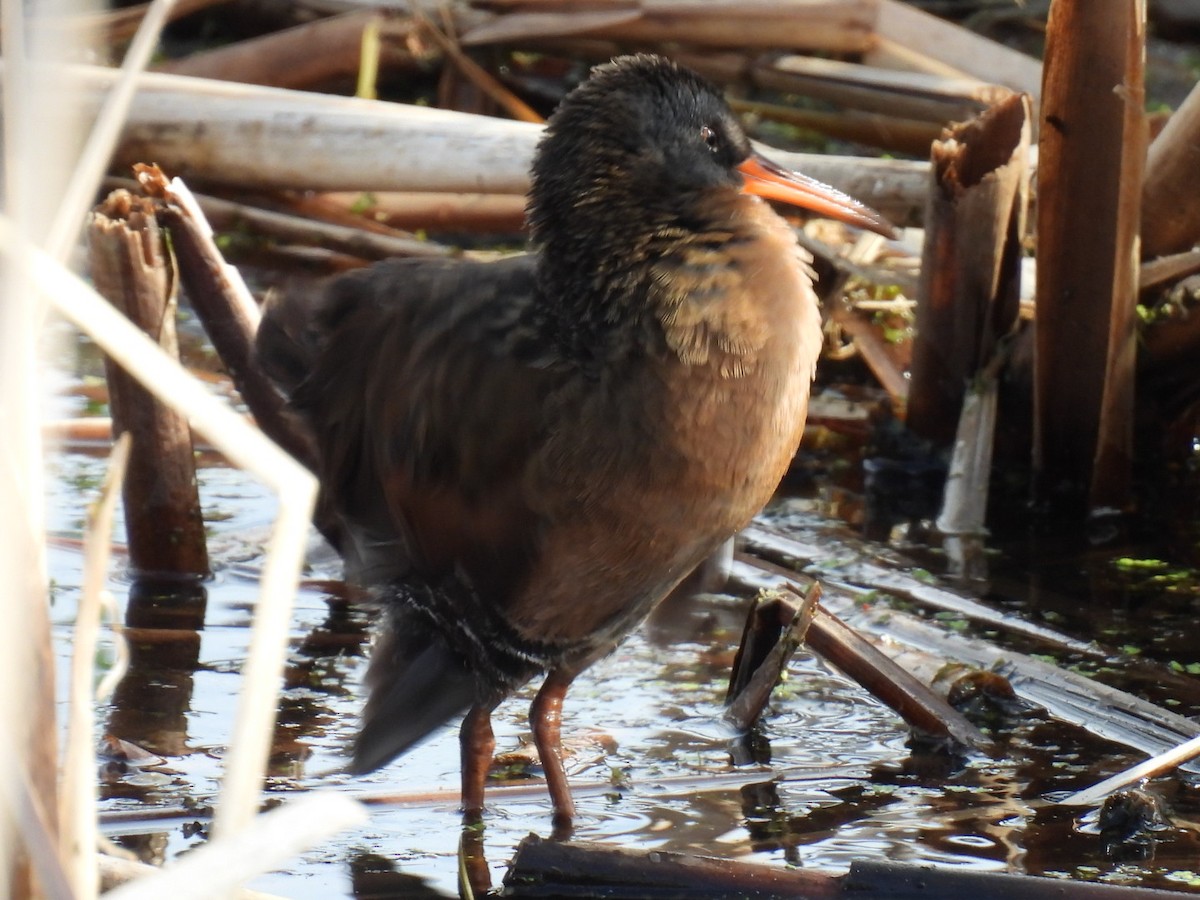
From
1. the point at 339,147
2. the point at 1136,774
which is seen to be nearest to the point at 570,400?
the point at 1136,774

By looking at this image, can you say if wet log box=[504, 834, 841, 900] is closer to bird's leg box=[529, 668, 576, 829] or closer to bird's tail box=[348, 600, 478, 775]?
bird's leg box=[529, 668, 576, 829]

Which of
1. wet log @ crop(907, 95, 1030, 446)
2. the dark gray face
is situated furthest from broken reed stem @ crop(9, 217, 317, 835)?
wet log @ crop(907, 95, 1030, 446)

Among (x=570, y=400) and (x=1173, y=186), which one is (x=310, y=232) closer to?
(x=1173, y=186)

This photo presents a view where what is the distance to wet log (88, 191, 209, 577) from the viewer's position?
3.94m

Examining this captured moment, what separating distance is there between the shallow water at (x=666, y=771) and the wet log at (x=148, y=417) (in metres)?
0.17

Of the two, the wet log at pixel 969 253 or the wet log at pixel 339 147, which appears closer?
the wet log at pixel 969 253

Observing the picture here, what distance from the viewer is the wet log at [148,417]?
155 inches

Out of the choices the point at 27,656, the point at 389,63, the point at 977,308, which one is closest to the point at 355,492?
the point at 27,656

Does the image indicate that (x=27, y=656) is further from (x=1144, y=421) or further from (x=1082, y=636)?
(x=1144, y=421)

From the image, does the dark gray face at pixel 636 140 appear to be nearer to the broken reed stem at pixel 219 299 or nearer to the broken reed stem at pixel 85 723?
the broken reed stem at pixel 219 299

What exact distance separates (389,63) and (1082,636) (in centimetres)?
402

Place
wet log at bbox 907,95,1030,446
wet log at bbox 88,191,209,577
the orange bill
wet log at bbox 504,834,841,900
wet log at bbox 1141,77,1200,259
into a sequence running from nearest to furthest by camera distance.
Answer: wet log at bbox 504,834,841,900
the orange bill
wet log at bbox 88,191,209,577
wet log at bbox 1141,77,1200,259
wet log at bbox 907,95,1030,446

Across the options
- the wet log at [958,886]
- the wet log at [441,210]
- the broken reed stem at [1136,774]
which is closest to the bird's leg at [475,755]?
the wet log at [958,886]

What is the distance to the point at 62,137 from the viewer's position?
69.0 inches
